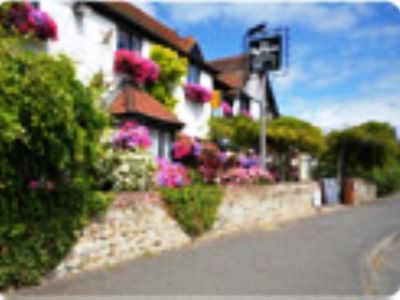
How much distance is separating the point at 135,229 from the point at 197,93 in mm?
11201

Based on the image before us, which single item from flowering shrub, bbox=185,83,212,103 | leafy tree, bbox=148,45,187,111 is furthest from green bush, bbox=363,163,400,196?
leafy tree, bbox=148,45,187,111

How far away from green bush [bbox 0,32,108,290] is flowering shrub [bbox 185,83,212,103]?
38.3 ft

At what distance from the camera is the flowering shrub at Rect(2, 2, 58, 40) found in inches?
438

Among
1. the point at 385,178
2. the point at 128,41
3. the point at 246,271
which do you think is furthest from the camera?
the point at 385,178

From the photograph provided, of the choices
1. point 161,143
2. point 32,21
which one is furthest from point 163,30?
point 32,21

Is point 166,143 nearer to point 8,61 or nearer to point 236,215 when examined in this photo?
point 236,215

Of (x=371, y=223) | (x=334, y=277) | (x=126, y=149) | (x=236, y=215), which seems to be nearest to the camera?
(x=334, y=277)

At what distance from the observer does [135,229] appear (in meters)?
8.77

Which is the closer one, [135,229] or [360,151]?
[135,229]

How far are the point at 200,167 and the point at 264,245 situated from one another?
4899 millimetres

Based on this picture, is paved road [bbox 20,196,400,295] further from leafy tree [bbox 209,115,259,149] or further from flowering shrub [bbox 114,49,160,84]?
leafy tree [bbox 209,115,259,149]

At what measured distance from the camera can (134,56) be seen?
15.4m

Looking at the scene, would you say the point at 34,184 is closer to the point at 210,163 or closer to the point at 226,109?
the point at 210,163

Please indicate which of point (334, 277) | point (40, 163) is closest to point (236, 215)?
point (334, 277)
